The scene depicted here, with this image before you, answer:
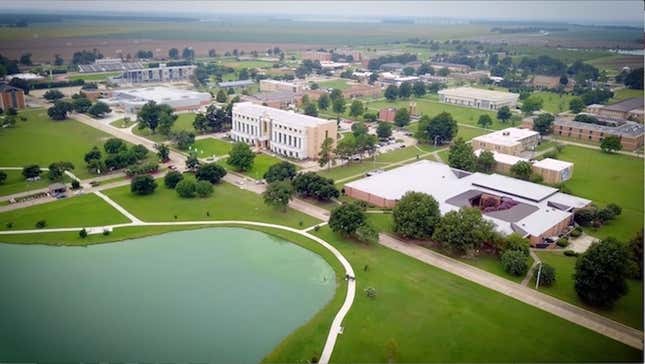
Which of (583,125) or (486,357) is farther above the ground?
(583,125)

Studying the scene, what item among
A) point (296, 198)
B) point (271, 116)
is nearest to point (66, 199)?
point (296, 198)

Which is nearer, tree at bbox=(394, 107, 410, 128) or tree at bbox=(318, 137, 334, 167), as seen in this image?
tree at bbox=(318, 137, 334, 167)

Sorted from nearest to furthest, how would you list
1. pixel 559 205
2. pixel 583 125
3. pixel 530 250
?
1. pixel 530 250
2. pixel 559 205
3. pixel 583 125

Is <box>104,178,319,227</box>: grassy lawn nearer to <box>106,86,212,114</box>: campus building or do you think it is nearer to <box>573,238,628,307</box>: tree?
<box>573,238,628,307</box>: tree

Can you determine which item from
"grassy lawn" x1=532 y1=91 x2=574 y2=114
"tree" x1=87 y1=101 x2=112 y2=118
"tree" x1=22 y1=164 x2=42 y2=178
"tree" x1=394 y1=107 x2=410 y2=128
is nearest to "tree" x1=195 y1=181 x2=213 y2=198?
"tree" x1=22 y1=164 x2=42 y2=178

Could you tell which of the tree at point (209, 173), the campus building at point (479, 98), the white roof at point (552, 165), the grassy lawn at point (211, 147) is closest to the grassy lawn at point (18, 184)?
the tree at point (209, 173)

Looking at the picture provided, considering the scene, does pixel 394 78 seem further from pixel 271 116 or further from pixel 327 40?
pixel 327 40

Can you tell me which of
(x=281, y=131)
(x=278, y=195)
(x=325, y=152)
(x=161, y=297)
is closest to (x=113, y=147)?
(x=281, y=131)

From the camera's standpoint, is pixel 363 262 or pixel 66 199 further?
pixel 66 199
